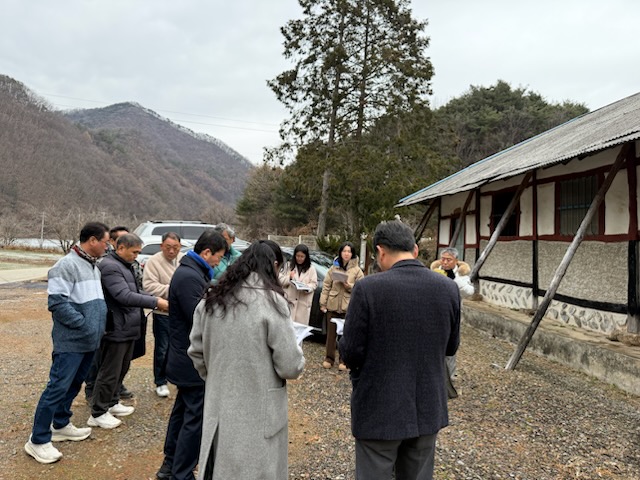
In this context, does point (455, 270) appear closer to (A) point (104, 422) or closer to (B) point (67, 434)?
(A) point (104, 422)

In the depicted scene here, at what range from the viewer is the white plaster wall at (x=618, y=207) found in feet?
22.2

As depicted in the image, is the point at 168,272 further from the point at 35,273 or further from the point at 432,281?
the point at 35,273

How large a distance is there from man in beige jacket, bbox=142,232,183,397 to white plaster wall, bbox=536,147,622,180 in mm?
6858

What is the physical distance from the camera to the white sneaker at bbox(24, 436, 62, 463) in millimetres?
3229

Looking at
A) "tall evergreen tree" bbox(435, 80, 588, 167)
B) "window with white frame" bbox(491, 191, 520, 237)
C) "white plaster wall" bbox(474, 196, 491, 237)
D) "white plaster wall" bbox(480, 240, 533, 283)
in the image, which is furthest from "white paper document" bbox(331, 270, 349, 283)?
"tall evergreen tree" bbox(435, 80, 588, 167)

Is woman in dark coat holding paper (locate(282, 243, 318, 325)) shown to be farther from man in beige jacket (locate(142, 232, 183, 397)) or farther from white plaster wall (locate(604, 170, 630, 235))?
white plaster wall (locate(604, 170, 630, 235))

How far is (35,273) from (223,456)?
18.1m

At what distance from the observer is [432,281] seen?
2.12 metres

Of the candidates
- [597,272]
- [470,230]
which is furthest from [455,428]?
[470,230]

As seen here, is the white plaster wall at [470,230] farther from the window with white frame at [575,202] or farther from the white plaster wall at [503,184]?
the window with white frame at [575,202]

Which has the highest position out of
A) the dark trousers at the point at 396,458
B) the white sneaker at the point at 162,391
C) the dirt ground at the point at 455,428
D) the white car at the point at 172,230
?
the white car at the point at 172,230

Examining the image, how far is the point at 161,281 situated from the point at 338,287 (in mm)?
2253

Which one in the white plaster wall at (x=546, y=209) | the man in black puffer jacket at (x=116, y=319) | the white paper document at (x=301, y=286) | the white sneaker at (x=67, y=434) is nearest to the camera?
the white sneaker at (x=67, y=434)

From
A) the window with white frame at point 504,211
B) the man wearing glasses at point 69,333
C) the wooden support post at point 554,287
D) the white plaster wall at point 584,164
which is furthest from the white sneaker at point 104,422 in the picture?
the window with white frame at point 504,211
